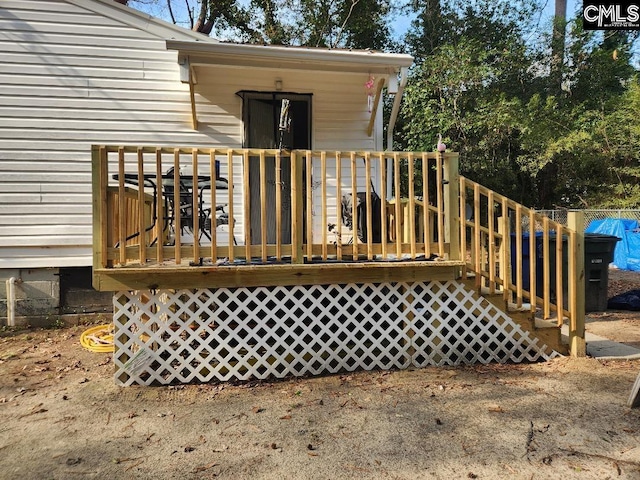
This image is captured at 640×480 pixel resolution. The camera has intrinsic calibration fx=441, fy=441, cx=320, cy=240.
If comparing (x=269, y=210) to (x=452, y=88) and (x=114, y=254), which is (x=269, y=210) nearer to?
(x=114, y=254)

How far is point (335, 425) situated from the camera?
2.88 meters

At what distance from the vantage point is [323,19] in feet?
47.2

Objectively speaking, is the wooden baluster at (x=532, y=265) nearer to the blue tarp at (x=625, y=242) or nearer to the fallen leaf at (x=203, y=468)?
the fallen leaf at (x=203, y=468)

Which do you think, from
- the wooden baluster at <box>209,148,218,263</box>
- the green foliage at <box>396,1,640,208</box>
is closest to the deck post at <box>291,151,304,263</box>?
the wooden baluster at <box>209,148,218,263</box>

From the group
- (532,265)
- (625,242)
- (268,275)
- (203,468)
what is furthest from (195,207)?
(625,242)

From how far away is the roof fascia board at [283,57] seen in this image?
16.1 feet

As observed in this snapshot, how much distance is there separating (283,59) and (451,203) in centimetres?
267

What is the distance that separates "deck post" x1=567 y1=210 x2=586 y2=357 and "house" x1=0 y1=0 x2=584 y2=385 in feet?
0.05

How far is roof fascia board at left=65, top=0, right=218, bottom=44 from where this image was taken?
5.52m

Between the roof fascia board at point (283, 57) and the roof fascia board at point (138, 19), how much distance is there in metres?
0.62

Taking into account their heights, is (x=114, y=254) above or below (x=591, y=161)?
below

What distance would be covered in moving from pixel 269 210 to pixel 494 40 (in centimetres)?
1457

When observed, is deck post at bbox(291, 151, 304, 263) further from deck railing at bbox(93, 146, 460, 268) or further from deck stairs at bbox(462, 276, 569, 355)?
deck stairs at bbox(462, 276, 569, 355)

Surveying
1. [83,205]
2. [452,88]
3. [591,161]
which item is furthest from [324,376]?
[591,161]
